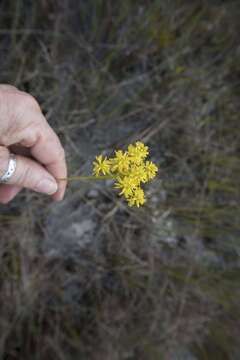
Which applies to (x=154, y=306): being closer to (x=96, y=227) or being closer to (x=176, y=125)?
(x=96, y=227)

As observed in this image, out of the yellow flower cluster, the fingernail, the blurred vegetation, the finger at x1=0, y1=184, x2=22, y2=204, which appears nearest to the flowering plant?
the yellow flower cluster

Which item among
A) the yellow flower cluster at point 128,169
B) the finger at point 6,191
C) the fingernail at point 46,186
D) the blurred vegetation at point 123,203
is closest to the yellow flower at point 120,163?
the yellow flower cluster at point 128,169

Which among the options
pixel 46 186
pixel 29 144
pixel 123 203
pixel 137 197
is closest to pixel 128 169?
pixel 137 197

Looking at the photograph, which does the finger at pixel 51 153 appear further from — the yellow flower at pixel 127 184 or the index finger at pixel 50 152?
the yellow flower at pixel 127 184

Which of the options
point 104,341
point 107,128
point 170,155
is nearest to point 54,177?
point 107,128

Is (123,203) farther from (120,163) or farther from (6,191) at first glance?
(120,163)

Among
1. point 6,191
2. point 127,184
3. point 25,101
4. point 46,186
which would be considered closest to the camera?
point 127,184

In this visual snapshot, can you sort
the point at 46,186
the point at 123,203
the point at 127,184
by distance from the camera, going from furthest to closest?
1. the point at 123,203
2. the point at 46,186
3. the point at 127,184
